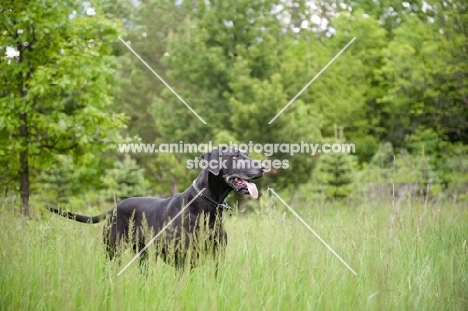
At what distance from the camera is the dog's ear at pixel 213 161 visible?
183 inches

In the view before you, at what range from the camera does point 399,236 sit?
4789 millimetres

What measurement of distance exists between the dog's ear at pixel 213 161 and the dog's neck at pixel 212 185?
8 centimetres

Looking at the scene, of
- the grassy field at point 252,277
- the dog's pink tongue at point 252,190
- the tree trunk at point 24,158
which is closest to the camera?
the grassy field at point 252,277

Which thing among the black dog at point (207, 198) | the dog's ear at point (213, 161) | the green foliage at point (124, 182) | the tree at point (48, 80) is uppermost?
the tree at point (48, 80)

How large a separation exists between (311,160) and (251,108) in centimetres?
202

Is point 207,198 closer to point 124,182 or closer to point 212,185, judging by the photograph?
point 212,185

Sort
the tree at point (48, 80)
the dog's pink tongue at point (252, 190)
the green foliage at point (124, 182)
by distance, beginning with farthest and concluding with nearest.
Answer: the green foliage at point (124, 182), the tree at point (48, 80), the dog's pink tongue at point (252, 190)

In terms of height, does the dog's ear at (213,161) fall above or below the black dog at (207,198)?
above

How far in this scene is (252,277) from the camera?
12.6 ft

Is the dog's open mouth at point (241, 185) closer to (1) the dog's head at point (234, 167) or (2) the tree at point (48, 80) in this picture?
(1) the dog's head at point (234, 167)

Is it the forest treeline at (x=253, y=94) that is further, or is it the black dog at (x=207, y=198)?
the forest treeline at (x=253, y=94)

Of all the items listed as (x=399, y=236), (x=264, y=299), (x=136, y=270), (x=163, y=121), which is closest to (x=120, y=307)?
(x=136, y=270)

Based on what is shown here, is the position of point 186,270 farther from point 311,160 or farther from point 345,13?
point 345,13

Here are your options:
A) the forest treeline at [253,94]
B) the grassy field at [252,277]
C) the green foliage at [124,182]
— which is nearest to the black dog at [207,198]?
the grassy field at [252,277]
